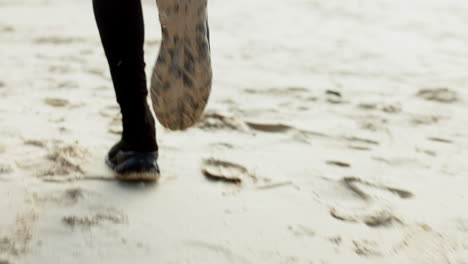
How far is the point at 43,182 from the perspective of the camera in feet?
4.90

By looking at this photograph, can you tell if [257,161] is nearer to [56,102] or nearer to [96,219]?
[96,219]

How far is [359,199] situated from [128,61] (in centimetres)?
66

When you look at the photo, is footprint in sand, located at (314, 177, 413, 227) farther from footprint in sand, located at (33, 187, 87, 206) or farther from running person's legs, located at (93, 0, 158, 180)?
footprint in sand, located at (33, 187, 87, 206)

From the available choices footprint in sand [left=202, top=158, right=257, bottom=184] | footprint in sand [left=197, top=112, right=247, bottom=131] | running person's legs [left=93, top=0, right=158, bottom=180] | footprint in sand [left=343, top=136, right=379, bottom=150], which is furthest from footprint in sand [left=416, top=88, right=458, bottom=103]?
running person's legs [left=93, top=0, right=158, bottom=180]

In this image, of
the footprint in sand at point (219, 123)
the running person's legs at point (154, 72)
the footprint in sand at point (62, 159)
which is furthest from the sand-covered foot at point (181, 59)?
the footprint in sand at point (219, 123)

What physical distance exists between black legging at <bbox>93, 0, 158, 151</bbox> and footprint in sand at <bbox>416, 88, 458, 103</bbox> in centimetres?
129

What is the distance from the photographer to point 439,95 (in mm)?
2363

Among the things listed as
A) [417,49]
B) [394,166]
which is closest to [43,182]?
[394,166]

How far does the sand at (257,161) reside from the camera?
125 centimetres

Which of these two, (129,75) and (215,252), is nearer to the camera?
(215,252)

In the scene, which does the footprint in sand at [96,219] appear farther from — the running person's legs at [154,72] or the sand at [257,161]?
the running person's legs at [154,72]

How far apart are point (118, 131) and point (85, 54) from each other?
1.10m

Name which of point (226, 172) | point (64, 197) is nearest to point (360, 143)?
point (226, 172)

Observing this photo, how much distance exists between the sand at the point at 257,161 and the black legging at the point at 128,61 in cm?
14
